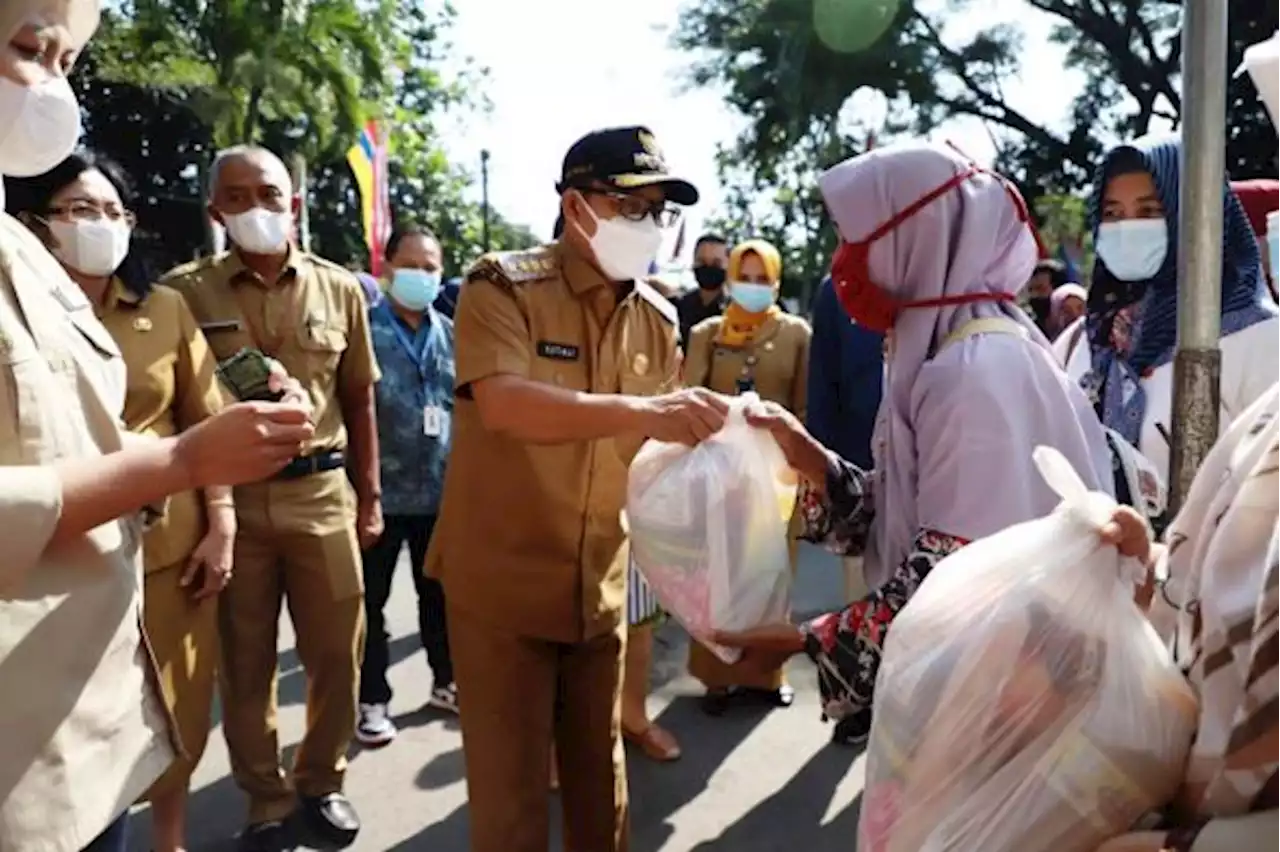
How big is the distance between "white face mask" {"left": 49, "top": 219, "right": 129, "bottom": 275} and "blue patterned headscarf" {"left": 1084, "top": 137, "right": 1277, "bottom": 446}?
2393 mm

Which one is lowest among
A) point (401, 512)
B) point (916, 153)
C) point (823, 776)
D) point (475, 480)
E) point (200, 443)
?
point (823, 776)

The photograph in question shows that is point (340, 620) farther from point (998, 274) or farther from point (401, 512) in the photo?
point (998, 274)

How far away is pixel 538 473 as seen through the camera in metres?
2.23

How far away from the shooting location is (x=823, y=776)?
11.7ft

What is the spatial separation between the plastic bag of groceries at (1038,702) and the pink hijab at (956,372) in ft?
1.03

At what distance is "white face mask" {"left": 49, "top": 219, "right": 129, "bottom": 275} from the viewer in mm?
2498

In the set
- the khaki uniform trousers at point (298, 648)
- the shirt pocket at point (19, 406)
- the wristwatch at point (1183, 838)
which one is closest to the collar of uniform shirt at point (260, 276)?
the khaki uniform trousers at point (298, 648)

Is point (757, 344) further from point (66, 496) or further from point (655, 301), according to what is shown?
point (66, 496)

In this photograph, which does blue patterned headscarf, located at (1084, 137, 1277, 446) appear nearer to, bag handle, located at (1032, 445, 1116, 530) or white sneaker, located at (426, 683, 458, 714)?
bag handle, located at (1032, 445, 1116, 530)

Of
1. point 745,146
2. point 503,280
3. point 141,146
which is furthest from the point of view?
point 745,146

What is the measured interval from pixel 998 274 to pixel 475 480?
1147 millimetres

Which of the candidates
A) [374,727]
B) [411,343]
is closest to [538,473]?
[374,727]

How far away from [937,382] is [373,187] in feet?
34.5

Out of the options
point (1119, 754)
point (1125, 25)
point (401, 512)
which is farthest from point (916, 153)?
point (1125, 25)
